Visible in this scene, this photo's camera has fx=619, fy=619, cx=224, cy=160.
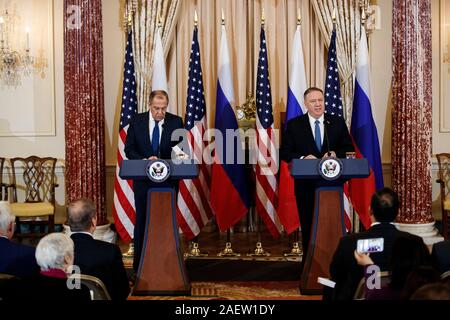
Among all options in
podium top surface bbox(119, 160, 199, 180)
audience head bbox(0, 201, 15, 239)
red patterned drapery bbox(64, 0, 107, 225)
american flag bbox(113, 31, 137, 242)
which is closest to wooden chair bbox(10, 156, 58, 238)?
red patterned drapery bbox(64, 0, 107, 225)

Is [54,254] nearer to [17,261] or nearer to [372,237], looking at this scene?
[17,261]

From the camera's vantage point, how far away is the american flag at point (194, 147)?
6805 mm

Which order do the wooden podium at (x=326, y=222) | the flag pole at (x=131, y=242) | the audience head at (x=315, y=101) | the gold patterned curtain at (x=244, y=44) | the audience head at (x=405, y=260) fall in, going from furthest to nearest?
1. the gold patterned curtain at (x=244, y=44)
2. the flag pole at (x=131, y=242)
3. the audience head at (x=315, y=101)
4. the wooden podium at (x=326, y=222)
5. the audience head at (x=405, y=260)

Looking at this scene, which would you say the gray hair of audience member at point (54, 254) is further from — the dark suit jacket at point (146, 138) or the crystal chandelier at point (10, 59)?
the crystal chandelier at point (10, 59)

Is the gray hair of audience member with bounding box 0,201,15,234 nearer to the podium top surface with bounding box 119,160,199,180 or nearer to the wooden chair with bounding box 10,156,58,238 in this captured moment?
the podium top surface with bounding box 119,160,199,180

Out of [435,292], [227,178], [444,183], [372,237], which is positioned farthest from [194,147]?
[435,292]

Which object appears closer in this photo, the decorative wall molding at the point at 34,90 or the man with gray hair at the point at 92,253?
the man with gray hair at the point at 92,253

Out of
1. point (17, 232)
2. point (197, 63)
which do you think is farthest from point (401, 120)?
point (17, 232)

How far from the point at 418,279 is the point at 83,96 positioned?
16.7ft

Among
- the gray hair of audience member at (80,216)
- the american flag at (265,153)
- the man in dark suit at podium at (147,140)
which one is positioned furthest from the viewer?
the american flag at (265,153)

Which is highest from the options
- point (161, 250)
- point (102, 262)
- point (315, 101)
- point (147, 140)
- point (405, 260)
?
point (315, 101)

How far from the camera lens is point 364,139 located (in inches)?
267

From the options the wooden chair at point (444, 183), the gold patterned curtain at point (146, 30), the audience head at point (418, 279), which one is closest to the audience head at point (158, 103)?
the gold patterned curtain at point (146, 30)

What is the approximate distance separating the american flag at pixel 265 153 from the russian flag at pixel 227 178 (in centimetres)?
18
